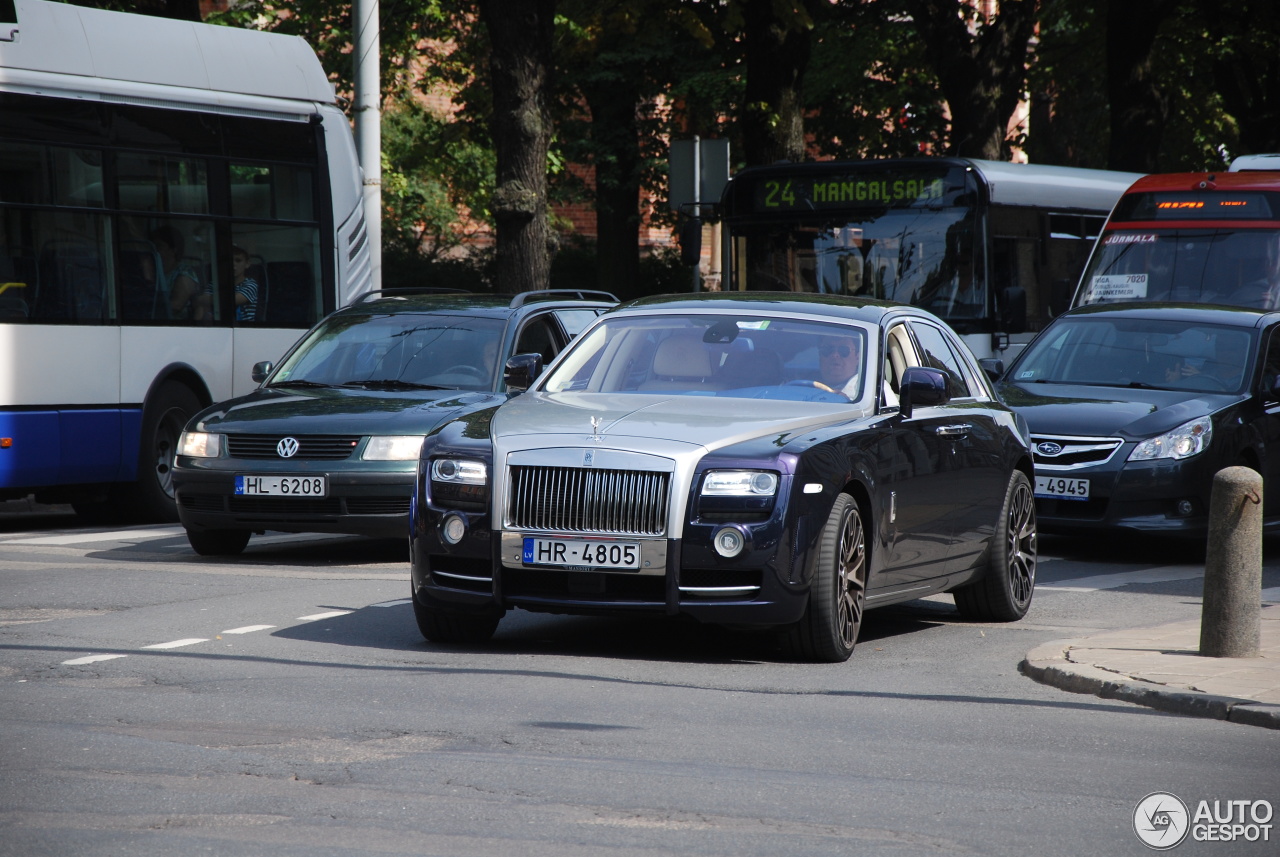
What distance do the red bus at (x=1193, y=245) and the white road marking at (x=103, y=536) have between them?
9.16 meters

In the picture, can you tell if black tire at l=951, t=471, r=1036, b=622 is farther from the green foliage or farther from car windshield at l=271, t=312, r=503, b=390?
the green foliage

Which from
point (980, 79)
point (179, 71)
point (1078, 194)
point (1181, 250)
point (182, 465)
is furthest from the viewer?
point (980, 79)

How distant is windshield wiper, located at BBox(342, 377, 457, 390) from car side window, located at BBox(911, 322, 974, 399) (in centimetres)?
386

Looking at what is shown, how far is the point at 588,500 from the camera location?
8.00 metres

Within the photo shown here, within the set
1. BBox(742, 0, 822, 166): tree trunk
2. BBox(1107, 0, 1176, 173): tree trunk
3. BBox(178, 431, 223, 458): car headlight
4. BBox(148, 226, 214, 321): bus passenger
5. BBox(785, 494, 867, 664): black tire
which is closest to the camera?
BBox(785, 494, 867, 664): black tire

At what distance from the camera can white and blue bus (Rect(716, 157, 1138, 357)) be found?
1859 centimetres

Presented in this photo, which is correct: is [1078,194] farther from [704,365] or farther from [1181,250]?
[704,365]

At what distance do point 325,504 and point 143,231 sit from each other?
171 inches

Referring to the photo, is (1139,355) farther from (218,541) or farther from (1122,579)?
(218,541)

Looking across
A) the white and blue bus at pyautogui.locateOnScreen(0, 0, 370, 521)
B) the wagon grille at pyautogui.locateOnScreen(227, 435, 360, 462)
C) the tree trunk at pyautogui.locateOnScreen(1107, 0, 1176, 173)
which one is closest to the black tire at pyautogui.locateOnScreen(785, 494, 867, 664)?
the wagon grille at pyautogui.locateOnScreen(227, 435, 360, 462)

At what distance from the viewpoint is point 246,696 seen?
715 cm

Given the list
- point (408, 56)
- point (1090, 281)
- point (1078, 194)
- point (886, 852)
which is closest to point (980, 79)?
point (1078, 194)

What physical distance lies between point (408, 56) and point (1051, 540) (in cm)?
2380
